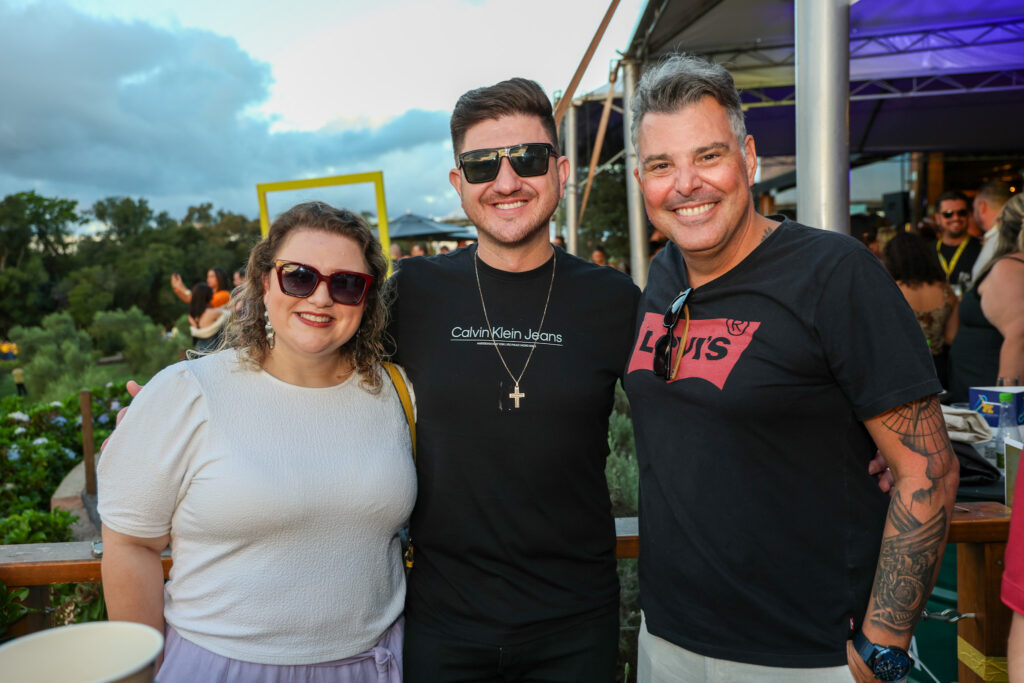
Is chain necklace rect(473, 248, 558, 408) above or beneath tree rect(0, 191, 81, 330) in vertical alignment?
beneath

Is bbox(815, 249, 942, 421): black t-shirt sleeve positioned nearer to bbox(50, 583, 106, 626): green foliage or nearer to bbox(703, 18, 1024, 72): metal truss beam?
bbox(50, 583, 106, 626): green foliage

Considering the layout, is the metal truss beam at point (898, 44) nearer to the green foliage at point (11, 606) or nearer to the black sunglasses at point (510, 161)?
the black sunglasses at point (510, 161)

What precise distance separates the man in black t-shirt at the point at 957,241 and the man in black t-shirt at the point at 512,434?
5.39 m

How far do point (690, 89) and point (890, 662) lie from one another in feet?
4.89

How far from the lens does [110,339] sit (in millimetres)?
15156

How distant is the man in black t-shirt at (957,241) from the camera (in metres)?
6.45

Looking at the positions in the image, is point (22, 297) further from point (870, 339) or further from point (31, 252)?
point (870, 339)

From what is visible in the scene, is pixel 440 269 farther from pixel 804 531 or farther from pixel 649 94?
pixel 804 531

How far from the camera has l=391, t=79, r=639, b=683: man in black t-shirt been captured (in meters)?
2.14

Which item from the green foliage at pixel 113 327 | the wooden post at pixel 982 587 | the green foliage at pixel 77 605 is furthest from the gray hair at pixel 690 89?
the green foliage at pixel 113 327

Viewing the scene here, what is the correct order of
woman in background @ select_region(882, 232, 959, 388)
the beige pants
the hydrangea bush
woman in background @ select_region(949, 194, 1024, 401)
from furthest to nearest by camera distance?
woman in background @ select_region(882, 232, 959, 388) < woman in background @ select_region(949, 194, 1024, 401) < the hydrangea bush < the beige pants

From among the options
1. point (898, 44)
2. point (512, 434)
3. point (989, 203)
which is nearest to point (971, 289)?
point (989, 203)

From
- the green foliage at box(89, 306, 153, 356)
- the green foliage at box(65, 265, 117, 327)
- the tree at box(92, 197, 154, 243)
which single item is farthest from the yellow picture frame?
the tree at box(92, 197, 154, 243)

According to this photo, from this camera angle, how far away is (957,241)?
6797mm
